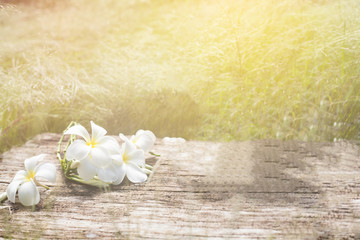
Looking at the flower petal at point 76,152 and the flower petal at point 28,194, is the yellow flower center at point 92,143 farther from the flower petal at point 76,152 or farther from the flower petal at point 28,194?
the flower petal at point 28,194

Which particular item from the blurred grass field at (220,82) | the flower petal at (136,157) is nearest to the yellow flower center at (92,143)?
the flower petal at (136,157)

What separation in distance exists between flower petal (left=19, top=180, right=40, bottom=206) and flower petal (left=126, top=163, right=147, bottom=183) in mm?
242

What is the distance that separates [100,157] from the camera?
0.95 metres

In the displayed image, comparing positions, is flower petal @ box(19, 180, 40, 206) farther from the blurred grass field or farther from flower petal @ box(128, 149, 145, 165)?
the blurred grass field

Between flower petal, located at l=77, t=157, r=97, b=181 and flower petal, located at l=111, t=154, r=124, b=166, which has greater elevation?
flower petal, located at l=111, t=154, r=124, b=166

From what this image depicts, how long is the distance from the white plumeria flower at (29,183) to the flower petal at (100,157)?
0.10 meters

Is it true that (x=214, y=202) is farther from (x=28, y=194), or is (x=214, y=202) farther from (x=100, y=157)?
(x=28, y=194)

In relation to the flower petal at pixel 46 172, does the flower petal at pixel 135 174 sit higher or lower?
lower

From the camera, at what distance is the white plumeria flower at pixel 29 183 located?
2.90 ft

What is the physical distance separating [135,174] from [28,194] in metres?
0.28

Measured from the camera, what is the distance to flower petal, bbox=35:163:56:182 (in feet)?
2.98

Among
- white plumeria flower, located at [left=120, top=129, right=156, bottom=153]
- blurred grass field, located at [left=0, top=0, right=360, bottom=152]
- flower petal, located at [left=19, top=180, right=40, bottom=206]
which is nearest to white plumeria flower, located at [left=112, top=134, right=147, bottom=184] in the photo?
white plumeria flower, located at [left=120, top=129, right=156, bottom=153]

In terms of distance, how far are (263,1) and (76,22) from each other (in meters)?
2.11

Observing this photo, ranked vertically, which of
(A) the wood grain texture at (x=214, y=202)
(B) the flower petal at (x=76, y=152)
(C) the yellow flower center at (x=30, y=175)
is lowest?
(A) the wood grain texture at (x=214, y=202)
